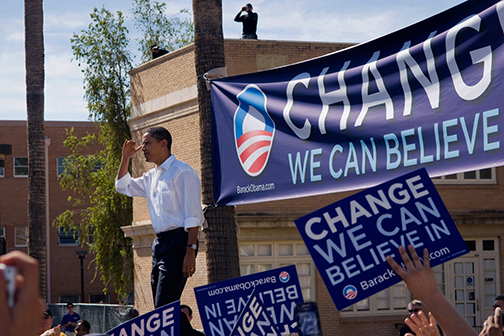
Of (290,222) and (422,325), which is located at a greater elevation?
(290,222)

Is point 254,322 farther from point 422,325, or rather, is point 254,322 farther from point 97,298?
point 97,298

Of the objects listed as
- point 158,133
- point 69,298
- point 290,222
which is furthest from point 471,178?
point 69,298

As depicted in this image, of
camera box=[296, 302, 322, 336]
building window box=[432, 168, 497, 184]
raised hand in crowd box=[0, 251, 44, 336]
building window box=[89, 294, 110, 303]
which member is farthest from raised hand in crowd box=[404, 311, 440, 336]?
building window box=[89, 294, 110, 303]

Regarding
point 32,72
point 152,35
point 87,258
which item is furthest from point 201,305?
point 87,258

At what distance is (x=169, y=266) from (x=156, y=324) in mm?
1512

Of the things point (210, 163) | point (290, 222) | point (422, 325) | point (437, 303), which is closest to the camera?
point (437, 303)

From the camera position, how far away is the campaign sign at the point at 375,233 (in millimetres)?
3281

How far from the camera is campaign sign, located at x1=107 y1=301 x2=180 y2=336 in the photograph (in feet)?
13.1

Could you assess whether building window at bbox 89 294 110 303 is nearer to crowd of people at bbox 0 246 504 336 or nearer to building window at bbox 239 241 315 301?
building window at bbox 239 241 315 301

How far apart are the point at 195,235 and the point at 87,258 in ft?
127

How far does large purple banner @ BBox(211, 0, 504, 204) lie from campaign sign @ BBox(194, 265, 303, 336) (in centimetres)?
198

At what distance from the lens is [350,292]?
3344mm

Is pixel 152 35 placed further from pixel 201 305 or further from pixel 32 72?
pixel 201 305

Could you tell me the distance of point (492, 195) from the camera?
23156mm
